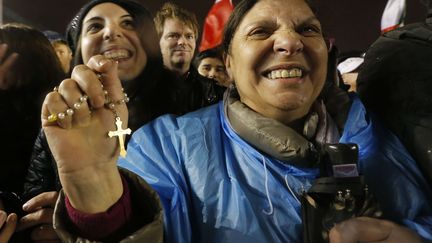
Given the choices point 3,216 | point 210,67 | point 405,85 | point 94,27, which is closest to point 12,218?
point 3,216

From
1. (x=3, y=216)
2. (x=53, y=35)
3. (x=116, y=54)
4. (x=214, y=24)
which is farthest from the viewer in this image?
(x=214, y=24)

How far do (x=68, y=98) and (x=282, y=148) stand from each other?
45 cm

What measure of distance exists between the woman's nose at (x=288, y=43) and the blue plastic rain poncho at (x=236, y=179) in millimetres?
197

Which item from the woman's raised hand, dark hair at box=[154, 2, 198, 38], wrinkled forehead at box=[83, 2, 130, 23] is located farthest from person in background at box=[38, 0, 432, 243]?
dark hair at box=[154, 2, 198, 38]

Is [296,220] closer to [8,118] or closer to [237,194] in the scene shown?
[237,194]

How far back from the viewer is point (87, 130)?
2.40 feet

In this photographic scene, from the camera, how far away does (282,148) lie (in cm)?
95

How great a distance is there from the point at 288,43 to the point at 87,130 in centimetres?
49

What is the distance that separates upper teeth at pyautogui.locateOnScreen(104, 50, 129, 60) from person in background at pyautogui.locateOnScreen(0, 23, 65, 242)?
244 mm

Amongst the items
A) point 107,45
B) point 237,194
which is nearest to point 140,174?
point 237,194

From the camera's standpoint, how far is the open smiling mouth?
125 cm

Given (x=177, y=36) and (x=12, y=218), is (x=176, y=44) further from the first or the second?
(x=12, y=218)

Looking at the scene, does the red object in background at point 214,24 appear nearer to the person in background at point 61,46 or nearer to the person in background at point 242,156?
the person in background at point 61,46

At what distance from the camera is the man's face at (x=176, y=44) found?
5.99ft
